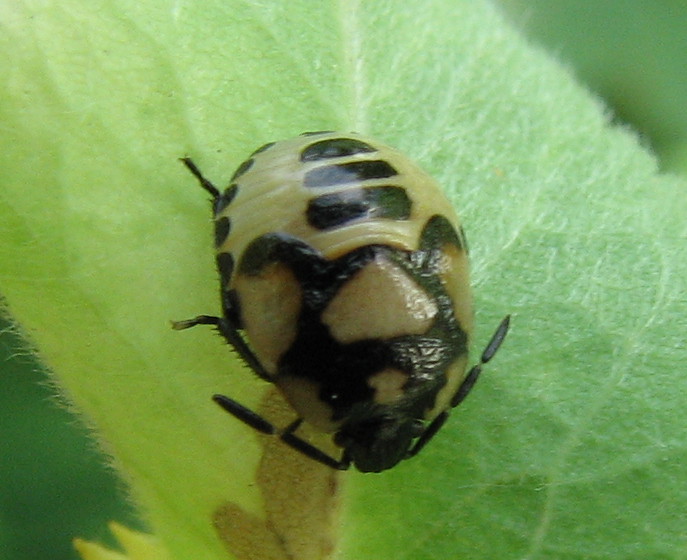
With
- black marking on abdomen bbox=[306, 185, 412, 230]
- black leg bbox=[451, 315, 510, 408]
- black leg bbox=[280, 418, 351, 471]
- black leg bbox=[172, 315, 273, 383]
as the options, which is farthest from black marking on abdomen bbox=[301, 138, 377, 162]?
black leg bbox=[280, 418, 351, 471]

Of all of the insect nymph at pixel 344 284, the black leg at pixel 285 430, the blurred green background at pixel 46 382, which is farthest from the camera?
the blurred green background at pixel 46 382

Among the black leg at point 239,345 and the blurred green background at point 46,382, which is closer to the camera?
the black leg at point 239,345

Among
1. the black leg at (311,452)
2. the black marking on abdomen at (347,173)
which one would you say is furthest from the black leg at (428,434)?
the black marking on abdomen at (347,173)

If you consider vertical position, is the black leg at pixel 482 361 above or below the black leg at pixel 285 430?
above

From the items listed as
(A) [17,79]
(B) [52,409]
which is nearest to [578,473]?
(A) [17,79]

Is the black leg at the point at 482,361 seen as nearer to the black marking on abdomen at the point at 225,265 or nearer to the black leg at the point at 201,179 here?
the black marking on abdomen at the point at 225,265

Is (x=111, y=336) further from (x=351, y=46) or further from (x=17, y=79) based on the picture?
(x=351, y=46)

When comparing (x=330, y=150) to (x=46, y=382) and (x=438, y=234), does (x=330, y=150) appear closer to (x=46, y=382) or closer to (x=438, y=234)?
(x=438, y=234)

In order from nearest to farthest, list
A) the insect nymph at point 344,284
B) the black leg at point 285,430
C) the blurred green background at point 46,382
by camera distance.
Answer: the black leg at point 285,430, the insect nymph at point 344,284, the blurred green background at point 46,382
